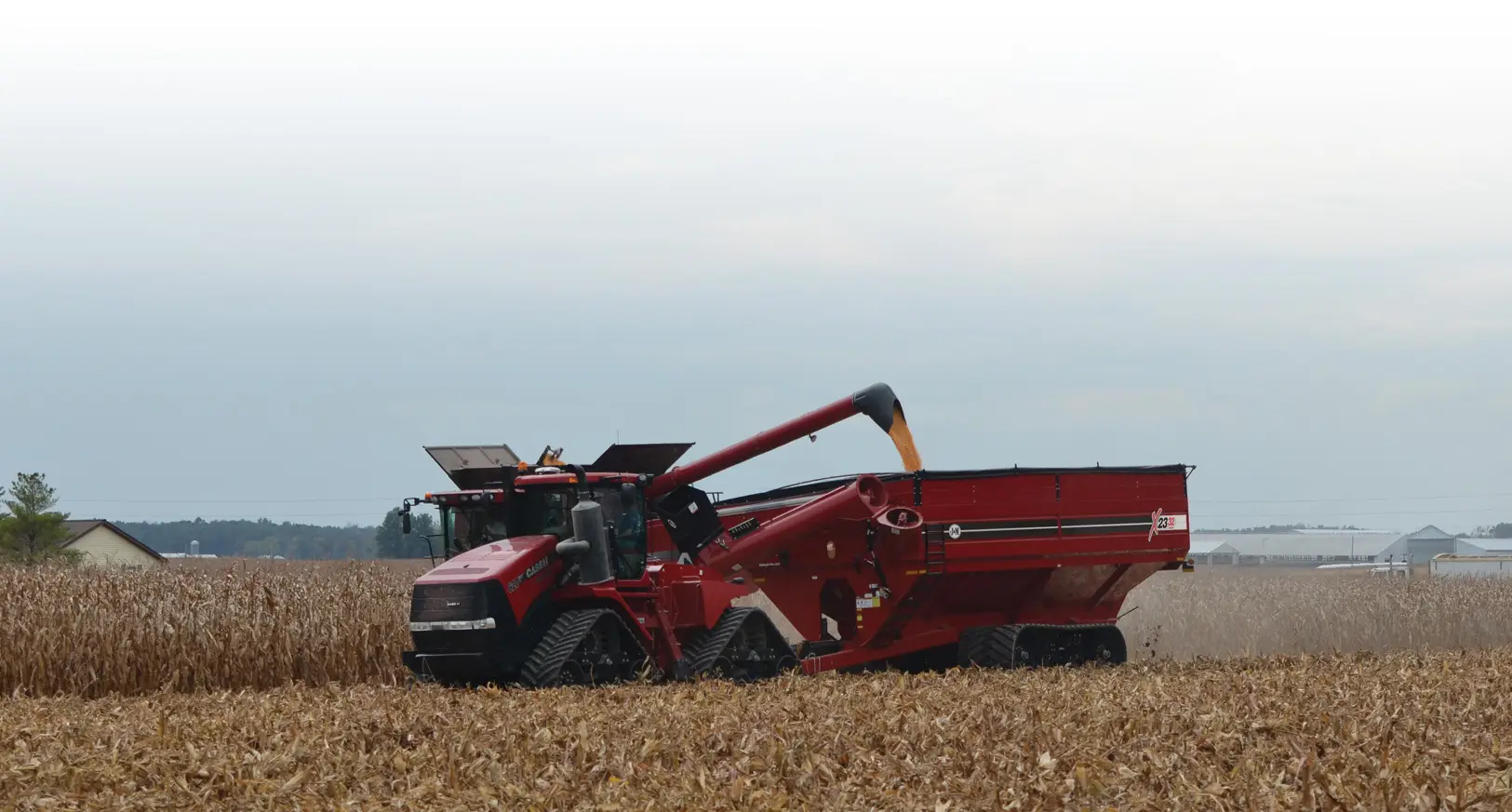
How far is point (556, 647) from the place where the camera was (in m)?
12.4

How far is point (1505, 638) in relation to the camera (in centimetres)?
2422

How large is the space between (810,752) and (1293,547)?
74.4 metres

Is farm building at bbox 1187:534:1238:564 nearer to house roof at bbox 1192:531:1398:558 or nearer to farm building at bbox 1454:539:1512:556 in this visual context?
house roof at bbox 1192:531:1398:558

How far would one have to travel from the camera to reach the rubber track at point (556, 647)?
12.2 m

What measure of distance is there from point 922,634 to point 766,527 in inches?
72.1

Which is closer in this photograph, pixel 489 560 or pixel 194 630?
pixel 489 560

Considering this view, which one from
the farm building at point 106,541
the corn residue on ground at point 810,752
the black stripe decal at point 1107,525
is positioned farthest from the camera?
the farm building at point 106,541

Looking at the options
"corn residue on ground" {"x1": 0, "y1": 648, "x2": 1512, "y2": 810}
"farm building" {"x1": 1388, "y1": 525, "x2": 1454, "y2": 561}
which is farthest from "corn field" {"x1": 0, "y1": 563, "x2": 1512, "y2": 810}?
"farm building" {"x1": 1388, "y1": 525, "x2": 1454, "y2": 561}

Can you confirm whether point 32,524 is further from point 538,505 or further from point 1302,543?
point 1302,543

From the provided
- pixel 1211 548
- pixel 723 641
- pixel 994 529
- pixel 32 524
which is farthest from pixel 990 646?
pixel 1211 548

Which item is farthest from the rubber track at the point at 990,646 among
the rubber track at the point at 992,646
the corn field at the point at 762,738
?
the corn field at the point at 762,738

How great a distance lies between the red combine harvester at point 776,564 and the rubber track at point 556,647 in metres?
0.02

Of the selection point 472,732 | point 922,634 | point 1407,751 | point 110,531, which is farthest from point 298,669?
point 110,531

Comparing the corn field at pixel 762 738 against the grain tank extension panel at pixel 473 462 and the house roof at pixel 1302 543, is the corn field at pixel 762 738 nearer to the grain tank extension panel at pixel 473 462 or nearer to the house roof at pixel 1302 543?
the grain tank extension panel at pixel 473 462
